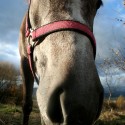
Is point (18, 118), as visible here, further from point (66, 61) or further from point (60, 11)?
point (66, 61)

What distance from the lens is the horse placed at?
2480 millimetres

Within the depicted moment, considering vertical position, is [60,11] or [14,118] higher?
[60,11]

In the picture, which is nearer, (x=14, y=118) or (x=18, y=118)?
(x=14, y=118)

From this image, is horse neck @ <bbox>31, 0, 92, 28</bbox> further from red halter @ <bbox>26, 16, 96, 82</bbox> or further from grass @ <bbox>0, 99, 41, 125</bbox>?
grass @ <bbox>0, 99, 41, 125</bbox>

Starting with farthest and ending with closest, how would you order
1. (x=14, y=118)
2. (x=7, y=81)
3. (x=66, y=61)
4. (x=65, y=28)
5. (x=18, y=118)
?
1. (x=7, y=81)
2. (x=18, y=118)
3. (x=14, y=118)
4. (x=65, y=28)
5. (x=66, y=61)

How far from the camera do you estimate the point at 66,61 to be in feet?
8.68

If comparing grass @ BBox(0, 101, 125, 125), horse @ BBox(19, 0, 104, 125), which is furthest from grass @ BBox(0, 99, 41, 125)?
horse @ BBox(19, 0, 104, 125)

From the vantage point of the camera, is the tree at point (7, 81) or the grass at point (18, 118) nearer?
the grass at point (18, 118)

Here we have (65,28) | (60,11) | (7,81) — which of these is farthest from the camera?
(7,81)

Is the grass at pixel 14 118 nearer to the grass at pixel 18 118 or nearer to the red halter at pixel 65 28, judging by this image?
the grass at pixel 18 118

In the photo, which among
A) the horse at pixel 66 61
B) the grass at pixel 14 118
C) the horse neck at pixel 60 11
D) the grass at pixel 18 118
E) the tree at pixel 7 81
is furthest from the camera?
the tree at pixel 7 81

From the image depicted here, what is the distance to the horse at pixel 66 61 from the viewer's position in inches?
97.7

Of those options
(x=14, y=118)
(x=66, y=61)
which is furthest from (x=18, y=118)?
(x=66, y=61)

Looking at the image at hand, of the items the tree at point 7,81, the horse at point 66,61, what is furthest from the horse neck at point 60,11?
the tree at point 7,81
